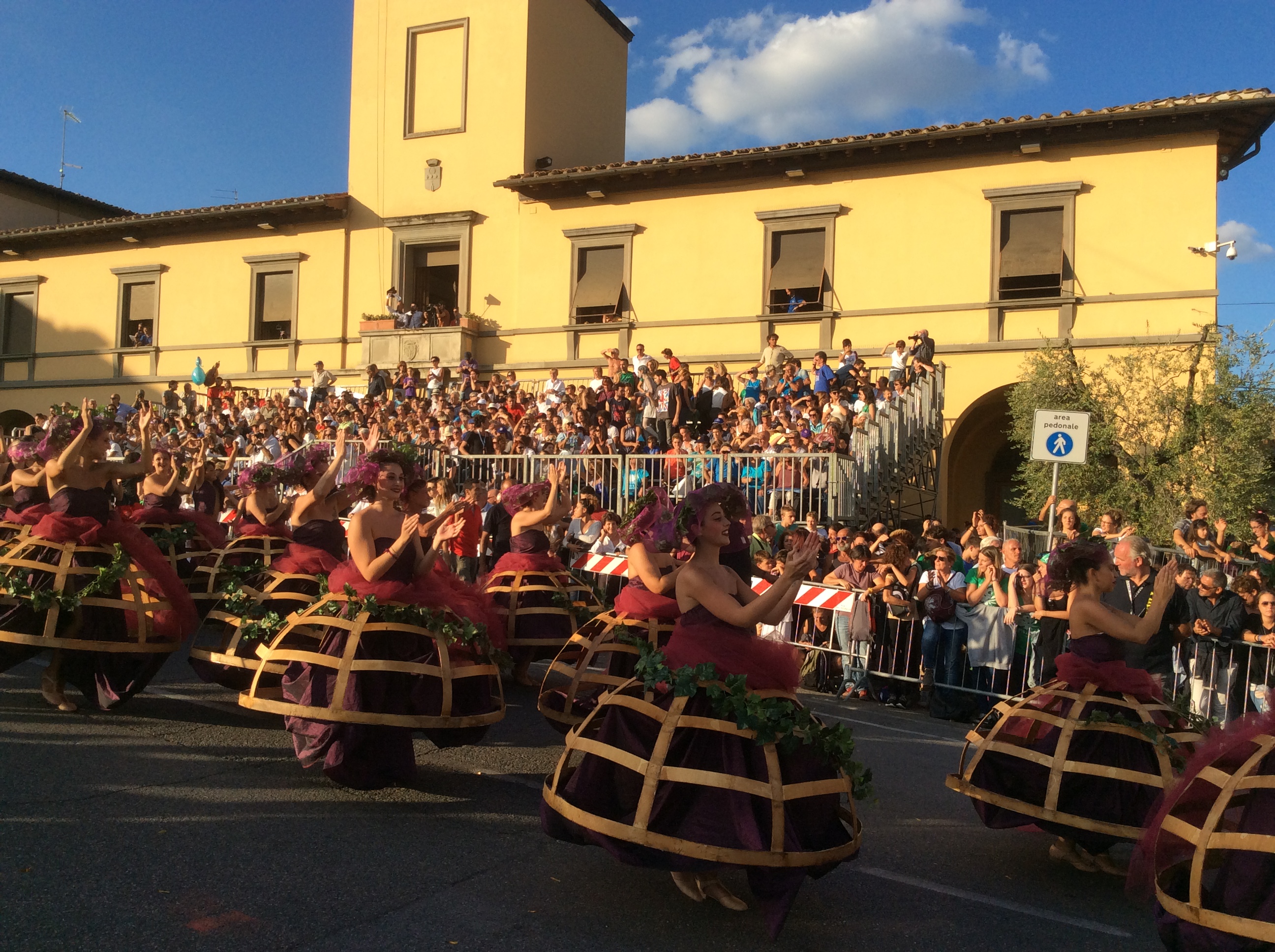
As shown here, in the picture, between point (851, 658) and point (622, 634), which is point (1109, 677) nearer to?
point (622, 634)

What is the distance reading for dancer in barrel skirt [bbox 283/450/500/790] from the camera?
19.9 ft

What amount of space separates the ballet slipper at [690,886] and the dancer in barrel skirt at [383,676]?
70.0 inches

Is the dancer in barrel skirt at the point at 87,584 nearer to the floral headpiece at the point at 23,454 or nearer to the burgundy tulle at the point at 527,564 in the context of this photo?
A: the floral headpiece at the point at 23,454

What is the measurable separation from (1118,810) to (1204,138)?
53.8ft

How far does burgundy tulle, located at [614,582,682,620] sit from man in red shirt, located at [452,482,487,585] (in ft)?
15.1

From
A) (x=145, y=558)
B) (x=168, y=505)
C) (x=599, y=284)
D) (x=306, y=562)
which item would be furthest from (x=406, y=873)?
(x=599, y=284)

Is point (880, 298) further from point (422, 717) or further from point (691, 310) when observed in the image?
point (422, 717)

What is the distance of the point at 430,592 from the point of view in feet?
21.4

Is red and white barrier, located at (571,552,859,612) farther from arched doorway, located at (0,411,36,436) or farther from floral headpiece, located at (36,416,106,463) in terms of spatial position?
arched doorway, located at (0,411,36,436)

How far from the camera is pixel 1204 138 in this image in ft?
60.3

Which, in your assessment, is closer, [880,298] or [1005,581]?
[1005,581]

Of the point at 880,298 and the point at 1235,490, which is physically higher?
the point at 880,298

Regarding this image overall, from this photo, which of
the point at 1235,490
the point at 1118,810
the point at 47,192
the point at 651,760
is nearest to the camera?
the point at 651,760

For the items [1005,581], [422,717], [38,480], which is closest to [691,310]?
[1005,581]
